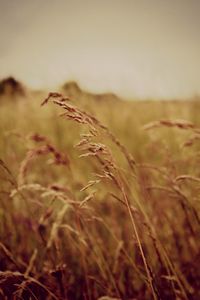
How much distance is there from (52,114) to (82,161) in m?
1.33

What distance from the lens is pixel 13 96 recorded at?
6254mm

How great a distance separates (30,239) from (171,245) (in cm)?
67

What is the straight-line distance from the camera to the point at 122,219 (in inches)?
94.4

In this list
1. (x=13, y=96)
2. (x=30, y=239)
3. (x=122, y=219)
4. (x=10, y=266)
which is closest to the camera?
(x=10, y=266)

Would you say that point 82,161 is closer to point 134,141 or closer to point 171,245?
point 134,141

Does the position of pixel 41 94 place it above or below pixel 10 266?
above

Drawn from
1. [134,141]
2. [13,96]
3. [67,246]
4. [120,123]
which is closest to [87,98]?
[120,123]

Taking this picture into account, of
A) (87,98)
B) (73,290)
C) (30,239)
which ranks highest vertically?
(87,98)

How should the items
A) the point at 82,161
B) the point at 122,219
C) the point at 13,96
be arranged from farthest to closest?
1. the point at 13,96
2. the point at 82,161
3. the point at 122,219

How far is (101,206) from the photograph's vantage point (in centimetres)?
256

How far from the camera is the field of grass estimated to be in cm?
103

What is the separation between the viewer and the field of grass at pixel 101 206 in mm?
1034

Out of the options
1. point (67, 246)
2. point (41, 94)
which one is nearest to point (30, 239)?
point (67, 246)

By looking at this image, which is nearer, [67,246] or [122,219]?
[67,246]
